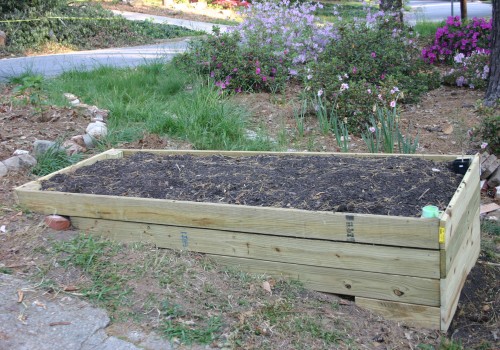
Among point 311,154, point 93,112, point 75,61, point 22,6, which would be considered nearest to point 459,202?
point 311,154

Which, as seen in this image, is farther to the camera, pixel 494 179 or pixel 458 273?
pixel 494 179

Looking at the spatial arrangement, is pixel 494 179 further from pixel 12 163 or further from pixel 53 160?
pixel 12 163

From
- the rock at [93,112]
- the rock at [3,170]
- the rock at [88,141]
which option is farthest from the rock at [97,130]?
the rock at [3,170]

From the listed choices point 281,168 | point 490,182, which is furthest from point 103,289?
point 490,182

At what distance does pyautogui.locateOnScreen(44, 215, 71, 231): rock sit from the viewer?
3.87 meters

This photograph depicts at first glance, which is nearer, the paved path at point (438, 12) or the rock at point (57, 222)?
the rock at point (57, 222)

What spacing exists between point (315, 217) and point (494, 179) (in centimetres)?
268

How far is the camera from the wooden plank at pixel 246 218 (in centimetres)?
297

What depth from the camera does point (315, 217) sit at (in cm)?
317

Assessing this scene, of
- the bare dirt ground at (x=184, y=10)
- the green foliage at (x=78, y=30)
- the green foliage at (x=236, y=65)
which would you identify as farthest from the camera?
the bare dirt ground at (x=184, y=10)

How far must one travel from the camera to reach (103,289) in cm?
314

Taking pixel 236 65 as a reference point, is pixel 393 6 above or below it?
above

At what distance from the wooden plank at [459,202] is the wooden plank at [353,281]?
263 mm

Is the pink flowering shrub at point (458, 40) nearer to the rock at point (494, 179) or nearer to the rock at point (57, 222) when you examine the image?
the rock at point (494, 179)
